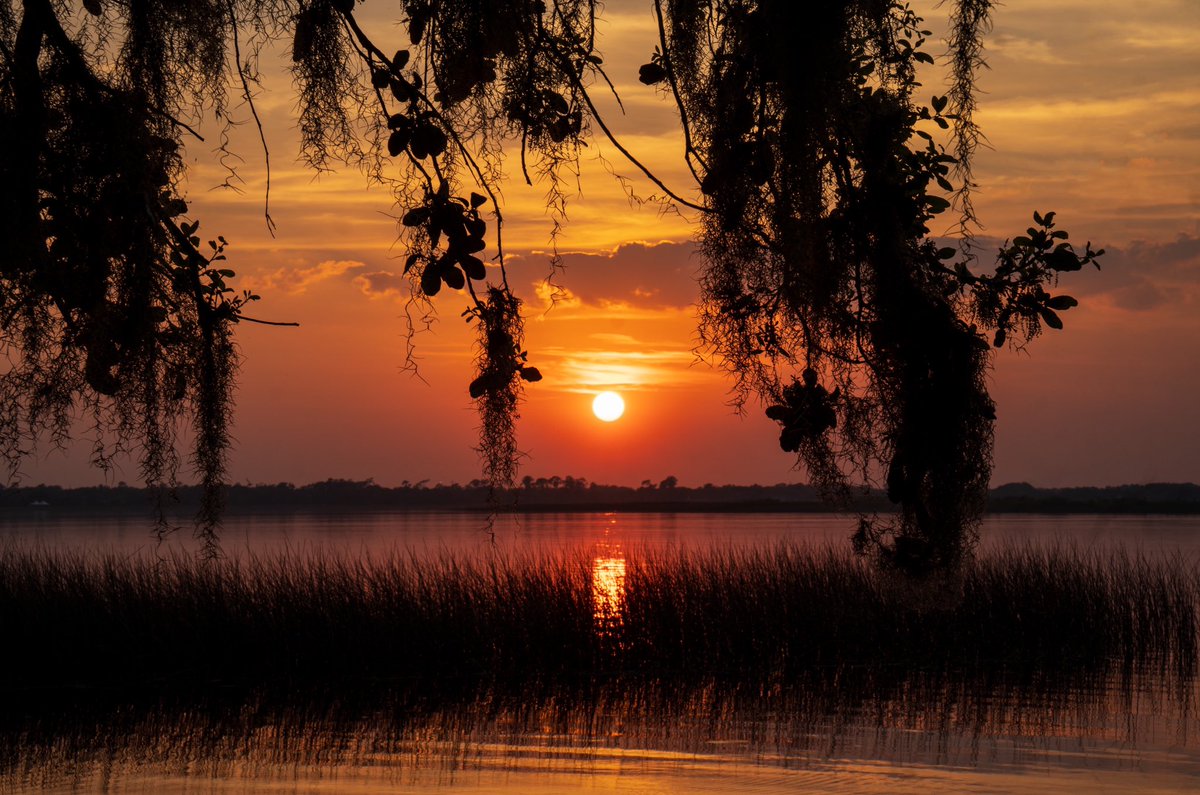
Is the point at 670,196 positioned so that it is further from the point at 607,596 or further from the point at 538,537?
the point at 538,537

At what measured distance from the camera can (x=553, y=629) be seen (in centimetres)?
1235

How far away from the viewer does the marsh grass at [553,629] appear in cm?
1173

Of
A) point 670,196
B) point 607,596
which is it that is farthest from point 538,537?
point 670,196

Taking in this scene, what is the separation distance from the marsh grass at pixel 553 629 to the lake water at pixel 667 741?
571 millimetres

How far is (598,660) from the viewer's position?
12.1 meters

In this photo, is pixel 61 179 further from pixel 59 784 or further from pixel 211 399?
pixel 59 784

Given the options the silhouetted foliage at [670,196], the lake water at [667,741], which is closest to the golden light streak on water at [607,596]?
the lake water at [667,741]

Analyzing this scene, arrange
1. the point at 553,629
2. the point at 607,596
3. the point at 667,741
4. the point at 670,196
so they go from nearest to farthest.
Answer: the point at 670,196 → the point at 667,741 → the point at 553,629 → the point at 607,596

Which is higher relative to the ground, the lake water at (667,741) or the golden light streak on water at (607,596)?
the golden light streak on water at (607,596)

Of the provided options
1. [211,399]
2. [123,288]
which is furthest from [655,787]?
[123,288]

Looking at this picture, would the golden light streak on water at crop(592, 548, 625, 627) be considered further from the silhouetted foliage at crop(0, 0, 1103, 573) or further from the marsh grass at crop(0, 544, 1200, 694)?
the silhouetted foliage at crop(0, 0, 1103, 573)

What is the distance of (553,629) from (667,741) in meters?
3.25

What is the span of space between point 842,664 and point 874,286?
9.87 m

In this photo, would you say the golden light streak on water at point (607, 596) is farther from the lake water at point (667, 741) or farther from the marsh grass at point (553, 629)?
the lake water at point (667, 741)
